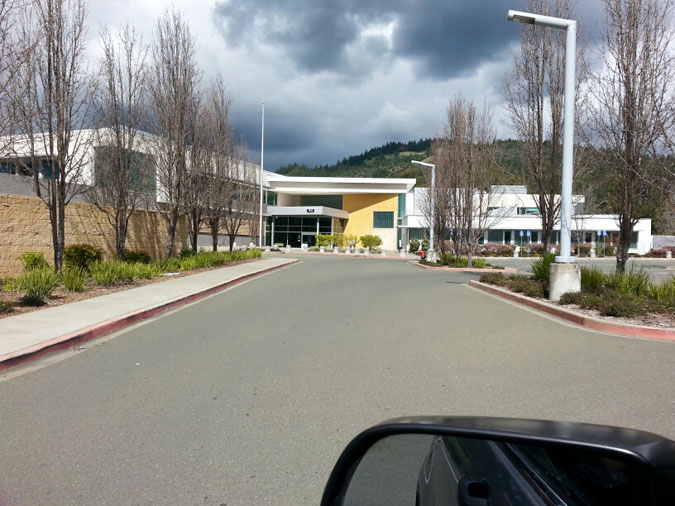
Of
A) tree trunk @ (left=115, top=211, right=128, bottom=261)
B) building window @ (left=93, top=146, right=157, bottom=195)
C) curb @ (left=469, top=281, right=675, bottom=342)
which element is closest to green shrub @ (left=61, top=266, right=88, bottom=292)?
tree trunk @ (left=115, top=211, right=128, bottom=261)

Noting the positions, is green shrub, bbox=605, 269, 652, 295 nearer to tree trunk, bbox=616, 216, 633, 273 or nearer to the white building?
tree trunk, bbox=616, 216, 633, 273

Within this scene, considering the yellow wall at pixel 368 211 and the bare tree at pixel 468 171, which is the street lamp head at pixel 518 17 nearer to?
the bare tree at pixel 468 171

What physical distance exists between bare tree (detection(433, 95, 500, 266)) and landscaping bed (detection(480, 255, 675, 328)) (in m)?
12.3

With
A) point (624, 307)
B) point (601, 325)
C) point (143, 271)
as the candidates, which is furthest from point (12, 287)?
point (624, 307)

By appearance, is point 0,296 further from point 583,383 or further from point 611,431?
point 611,431

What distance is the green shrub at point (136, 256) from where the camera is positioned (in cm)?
2223

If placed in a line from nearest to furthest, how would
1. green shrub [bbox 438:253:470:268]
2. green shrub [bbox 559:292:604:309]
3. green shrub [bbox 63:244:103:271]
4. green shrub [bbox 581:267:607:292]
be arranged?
green shrub [bbox 559:292:604:309]
green shrub [bbox 581:267:607:292]
green shrub [bbox 63:244:103:271]
green shrub [bbox 438:253:470:268]

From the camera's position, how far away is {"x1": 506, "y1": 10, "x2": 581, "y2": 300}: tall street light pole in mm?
11828

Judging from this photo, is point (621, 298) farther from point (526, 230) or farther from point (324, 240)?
point (526, 230)

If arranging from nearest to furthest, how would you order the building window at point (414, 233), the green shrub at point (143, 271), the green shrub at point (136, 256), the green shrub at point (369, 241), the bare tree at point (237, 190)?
the green shrub at point (143, 271)
the green shrub at point (136, 256)
the bare tree at point (237, 190)
the green shrub at point (369, 241)
the building window at point (414, 233)

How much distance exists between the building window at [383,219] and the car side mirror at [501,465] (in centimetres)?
6725

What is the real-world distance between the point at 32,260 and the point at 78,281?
3667 mm

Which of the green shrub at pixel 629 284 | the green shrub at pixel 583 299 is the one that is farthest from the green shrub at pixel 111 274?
the green shrub at pixel 629 284

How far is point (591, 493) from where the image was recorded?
124 centimetres
